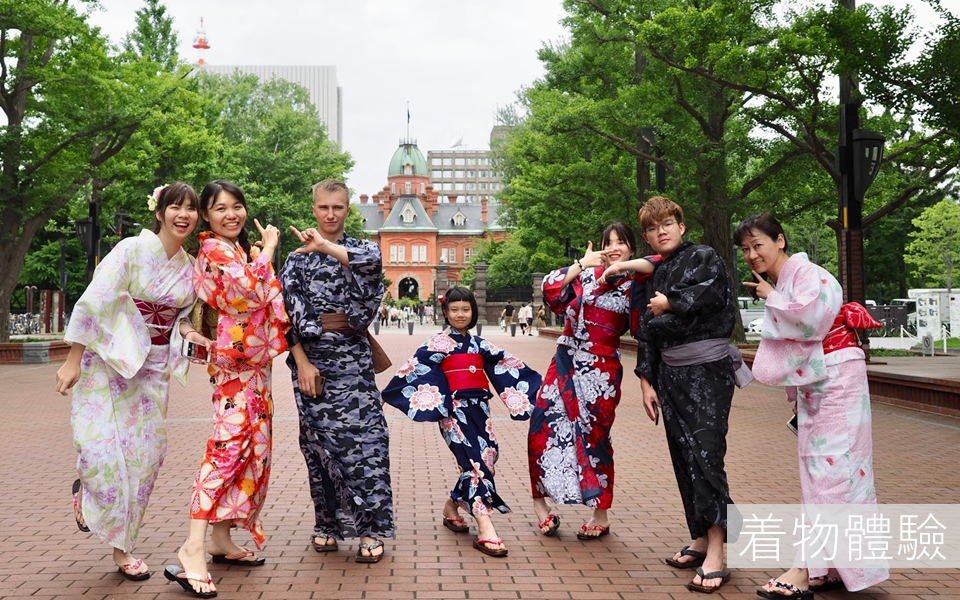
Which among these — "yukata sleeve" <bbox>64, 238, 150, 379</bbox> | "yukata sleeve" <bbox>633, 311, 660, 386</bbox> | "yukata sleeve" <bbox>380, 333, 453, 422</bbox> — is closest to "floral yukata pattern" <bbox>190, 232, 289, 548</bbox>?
"yukata sleeve" <bbox>64, 238, 150, 379</bbox>

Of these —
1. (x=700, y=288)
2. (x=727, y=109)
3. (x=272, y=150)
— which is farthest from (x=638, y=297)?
(x=272, y=150)

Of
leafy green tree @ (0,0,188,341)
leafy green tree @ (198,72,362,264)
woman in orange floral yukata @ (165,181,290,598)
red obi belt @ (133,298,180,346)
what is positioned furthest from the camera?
leafy green tree @ (198,72,362,264)

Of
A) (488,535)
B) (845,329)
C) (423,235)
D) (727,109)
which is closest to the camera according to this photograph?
(845,329)

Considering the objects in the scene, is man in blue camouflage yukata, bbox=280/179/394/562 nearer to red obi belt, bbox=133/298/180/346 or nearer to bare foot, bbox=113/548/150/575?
red obi belt, bbox=133/298/180/346

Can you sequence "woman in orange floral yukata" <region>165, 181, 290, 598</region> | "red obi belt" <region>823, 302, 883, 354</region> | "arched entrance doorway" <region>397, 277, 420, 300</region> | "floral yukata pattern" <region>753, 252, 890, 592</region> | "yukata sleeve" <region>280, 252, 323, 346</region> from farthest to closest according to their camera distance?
"arched entrance doorway" <region>397, 277, 420, 300</region>
"yukata sleeve" <region>280, 252, 323, 346</region>
"woman in orange floral yukata" <region>165, 181, 290, 598</region>
"red obi belt" <region>823, 302, 883, 354</region>
"floral yukata pattern" <region>753, 252, 890, 592</region>

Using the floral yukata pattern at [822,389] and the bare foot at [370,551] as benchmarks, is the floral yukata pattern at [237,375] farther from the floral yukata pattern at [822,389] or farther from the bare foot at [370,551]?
the floral yukata pattern at [822,389]

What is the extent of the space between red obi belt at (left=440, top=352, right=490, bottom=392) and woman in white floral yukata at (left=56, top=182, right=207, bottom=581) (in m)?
1.49

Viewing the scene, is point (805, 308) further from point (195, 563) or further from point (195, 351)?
point (195, 563)

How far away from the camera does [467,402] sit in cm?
525

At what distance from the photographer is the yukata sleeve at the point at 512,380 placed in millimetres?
5398

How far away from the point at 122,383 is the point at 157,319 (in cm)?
36

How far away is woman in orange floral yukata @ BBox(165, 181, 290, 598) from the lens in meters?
4.41

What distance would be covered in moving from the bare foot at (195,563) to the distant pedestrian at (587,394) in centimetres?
198

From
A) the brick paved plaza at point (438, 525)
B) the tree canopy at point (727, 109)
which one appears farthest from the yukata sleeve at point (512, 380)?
the tree canopy at point (727, 109)
